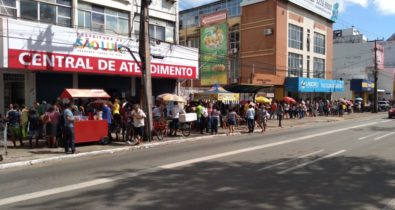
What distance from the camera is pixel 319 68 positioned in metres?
56.4

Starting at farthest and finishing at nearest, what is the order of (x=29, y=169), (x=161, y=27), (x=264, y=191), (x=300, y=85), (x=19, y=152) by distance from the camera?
1. (x=300, y=85)
2. (x=161, y=27)
3. (x=19, y=152)
4. (x=29, y=169)
5. (x=264, y=191)

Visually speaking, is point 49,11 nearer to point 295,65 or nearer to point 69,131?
point 69,131

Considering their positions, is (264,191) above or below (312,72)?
below

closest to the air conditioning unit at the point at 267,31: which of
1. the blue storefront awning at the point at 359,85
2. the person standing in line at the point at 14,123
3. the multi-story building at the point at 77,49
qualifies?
the blue storefront awning at the point at 359,85

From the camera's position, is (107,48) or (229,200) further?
(107,48)

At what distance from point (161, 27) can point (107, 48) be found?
6040 mm

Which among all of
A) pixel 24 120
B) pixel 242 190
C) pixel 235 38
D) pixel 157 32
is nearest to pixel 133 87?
pixel 157 32

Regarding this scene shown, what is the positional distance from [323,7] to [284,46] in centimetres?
1195

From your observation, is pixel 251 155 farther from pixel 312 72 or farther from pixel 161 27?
pixel 312 72

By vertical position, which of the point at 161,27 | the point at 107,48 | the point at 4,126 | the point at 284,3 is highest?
the point at 284,3

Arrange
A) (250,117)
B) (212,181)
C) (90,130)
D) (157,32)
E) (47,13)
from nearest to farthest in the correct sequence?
1. (212,181)
2. (90,130)
3. (47,13)
4. (250,117)
5. (157,32)

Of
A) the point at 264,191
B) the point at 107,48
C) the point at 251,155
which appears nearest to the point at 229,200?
the point at 264,191

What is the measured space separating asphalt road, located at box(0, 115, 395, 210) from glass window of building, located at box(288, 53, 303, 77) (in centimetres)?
3615

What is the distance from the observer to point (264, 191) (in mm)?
8031
